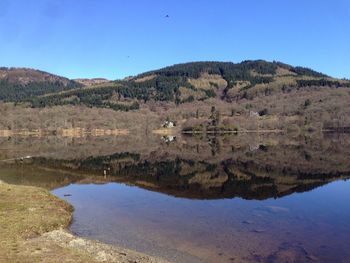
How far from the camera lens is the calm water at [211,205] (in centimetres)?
2691

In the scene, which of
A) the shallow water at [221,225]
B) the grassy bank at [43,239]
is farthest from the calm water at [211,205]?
the grassy bank at [43,239]

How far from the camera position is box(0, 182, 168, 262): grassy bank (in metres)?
20.8

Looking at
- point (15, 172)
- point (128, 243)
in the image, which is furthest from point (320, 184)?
point (15, 172)

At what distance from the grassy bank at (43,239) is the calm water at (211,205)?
81.9 inches

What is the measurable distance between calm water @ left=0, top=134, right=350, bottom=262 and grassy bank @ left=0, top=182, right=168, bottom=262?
2.08 meters

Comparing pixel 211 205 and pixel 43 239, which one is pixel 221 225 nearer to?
pixel 211 205

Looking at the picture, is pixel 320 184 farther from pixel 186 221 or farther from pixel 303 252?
pixel 303 252

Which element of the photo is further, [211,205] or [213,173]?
[213,173]

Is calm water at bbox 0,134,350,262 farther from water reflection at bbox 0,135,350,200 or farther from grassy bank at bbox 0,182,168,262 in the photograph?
grassy bank at bbox 0,182,168,262

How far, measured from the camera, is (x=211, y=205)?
41.5 m

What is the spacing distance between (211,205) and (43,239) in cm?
1988

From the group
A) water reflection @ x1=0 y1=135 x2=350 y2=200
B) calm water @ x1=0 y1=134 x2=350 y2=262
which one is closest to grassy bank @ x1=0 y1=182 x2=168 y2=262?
calm water @ x1=0 y1=134 x2=350 y2=262

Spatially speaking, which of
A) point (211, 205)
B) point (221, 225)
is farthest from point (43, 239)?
point (211, 205)

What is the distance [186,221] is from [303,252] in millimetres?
10949
